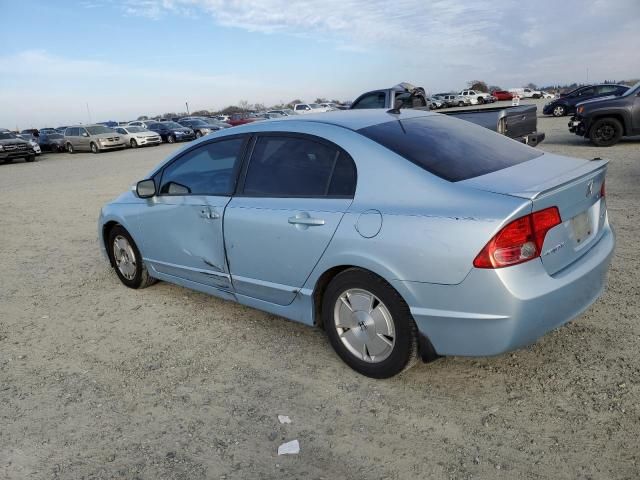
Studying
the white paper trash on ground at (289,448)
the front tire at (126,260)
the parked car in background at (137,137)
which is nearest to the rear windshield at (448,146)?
the white paper trash on ground at (289,448)

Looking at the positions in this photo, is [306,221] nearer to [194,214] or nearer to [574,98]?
[194,214]

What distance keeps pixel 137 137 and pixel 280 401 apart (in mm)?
29978

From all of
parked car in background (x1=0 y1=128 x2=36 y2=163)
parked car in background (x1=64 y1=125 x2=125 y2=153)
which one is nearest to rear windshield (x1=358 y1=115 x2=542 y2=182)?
parked car in background (x1=0 y1=128 x2=36 y2=163)

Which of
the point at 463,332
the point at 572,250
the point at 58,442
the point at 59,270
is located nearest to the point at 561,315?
the point at 572,250

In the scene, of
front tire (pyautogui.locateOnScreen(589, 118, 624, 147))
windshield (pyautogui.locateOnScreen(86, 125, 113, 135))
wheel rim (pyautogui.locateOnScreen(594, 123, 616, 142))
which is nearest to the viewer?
front tire (pyautogui.locateOnScreen(589, 118, 624, 147))

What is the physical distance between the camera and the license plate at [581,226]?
298cm

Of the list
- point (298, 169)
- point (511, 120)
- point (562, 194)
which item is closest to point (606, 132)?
point (511, 120)

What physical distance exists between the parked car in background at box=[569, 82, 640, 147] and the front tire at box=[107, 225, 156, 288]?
1250 cm

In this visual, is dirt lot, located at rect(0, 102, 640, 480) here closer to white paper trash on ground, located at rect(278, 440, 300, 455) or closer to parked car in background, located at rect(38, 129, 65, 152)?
white paper trash on ground, located at rect(278, 440, 300, 455)

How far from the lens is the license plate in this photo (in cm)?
298

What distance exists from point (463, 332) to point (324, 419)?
0.91m

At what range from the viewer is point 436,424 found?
2.83 metres

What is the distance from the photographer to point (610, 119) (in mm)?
13320

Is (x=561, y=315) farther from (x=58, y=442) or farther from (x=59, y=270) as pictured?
(x=59, y=270)
